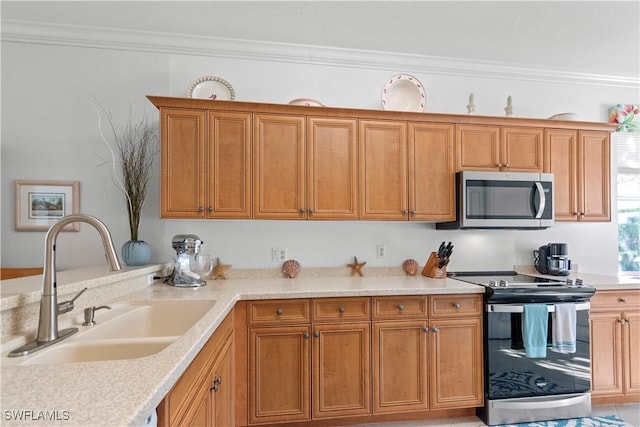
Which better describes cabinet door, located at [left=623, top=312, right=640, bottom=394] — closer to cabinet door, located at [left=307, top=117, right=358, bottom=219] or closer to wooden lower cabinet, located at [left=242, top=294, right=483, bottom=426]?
wooden lower cabinet, located at [left=242, top=294, right=483, bottom=426]

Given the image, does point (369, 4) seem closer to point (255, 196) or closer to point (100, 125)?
point (255, 196)

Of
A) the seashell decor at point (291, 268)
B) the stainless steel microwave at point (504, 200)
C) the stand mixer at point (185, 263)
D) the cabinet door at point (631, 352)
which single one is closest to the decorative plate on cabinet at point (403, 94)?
the stainless steel microwave at point (504, 200)

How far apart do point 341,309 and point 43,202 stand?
234cm

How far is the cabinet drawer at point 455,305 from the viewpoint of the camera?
7.32 feet

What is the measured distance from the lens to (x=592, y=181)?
2789 millimetres

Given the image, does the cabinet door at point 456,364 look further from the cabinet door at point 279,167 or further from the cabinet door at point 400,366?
the cabinet door at point 279,167

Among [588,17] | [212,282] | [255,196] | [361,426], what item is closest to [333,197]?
[255,196]

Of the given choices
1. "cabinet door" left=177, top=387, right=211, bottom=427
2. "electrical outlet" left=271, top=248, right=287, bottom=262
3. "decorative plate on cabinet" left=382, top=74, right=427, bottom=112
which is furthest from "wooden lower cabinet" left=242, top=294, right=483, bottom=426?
"decorative plate on cabinet" left=382, top=74, right=427, bottom=112

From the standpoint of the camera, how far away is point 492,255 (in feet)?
9.78

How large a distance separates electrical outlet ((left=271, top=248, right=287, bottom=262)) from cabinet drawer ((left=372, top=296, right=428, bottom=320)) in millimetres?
870

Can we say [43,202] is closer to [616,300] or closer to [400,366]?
[400,366]

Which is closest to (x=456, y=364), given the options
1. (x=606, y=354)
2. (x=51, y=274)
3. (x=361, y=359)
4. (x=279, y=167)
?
(x=361, y=359)

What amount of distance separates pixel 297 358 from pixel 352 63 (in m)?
2.38

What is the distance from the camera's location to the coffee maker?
280 cm
